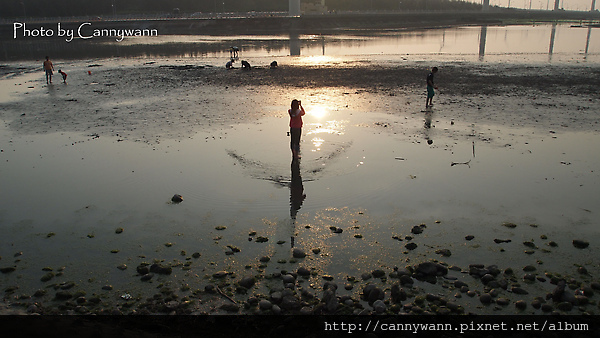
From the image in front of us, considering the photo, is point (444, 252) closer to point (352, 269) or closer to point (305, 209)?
point (352, 269)

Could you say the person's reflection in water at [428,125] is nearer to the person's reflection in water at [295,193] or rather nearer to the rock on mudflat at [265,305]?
the person's reflection in water at [295,193]

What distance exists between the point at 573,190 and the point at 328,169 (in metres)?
6.55

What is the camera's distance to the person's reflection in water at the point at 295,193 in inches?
382

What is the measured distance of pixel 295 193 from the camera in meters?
10.9

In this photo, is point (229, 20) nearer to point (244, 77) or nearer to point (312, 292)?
point (244, 77)

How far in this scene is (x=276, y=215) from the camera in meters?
9.75

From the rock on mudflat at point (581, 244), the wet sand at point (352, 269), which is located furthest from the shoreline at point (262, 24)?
the rock on mudflat at point (581, 244)

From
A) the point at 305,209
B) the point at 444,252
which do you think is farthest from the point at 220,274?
the point at 444,252

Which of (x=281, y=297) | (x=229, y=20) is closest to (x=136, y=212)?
(x=281, y=297)

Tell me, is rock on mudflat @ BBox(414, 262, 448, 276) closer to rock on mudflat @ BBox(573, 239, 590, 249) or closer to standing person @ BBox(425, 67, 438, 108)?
rock on mudflat @ BBox(573, 239, 590, 249)

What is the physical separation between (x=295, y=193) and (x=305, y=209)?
0.96m

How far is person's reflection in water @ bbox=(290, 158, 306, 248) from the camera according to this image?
31.8 ft

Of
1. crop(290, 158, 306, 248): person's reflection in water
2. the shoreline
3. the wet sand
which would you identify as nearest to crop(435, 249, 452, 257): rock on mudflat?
the wet sand

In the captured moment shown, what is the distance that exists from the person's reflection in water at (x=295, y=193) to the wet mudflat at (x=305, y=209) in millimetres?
61
